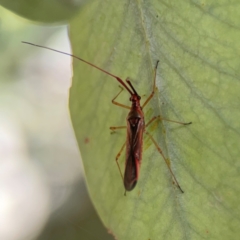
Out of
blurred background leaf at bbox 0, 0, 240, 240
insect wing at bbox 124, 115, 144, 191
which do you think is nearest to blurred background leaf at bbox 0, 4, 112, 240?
insect wing at bbox 124, 115, 144, 191

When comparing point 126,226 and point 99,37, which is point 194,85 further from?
point 126,226

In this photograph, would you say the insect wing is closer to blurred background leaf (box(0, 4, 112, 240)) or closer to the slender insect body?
the slender insect body

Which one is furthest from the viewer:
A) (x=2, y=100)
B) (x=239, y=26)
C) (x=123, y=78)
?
(x=2, y=100)

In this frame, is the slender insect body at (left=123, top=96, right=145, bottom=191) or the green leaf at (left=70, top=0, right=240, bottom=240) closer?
the green leaf at (left=70, top=0, right=240, bottom=240)

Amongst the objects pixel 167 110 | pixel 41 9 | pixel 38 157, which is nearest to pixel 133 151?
pixel 167 110

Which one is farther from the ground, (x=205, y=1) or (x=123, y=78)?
(x=205, y=1)

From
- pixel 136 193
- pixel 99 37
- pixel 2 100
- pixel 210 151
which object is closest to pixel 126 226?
pixel 136 193
